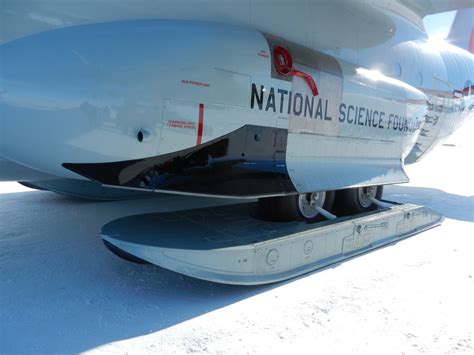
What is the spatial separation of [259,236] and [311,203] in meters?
1.21

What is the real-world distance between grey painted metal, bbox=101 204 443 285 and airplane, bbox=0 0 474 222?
0.36m

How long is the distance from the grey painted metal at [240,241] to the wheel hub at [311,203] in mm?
365

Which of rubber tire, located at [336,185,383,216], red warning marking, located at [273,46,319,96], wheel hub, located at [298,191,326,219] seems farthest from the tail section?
red warning marking, located at [273,46,319,96]

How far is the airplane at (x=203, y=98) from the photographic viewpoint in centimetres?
261

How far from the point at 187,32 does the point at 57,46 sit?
38.3 inches

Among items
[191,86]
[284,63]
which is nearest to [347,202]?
[284,63]

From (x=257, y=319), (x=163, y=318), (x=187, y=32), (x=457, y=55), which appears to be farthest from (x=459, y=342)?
(x=457, y=55)

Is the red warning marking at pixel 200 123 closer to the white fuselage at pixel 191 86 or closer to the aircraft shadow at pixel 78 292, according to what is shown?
the white fuselage at pixel 191 86

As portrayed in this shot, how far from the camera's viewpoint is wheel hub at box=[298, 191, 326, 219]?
166 inches

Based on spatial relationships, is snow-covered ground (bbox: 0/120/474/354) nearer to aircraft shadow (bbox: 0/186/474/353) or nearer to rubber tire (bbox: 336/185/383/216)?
aircraft shadow (bbox: 0/186/474/353)

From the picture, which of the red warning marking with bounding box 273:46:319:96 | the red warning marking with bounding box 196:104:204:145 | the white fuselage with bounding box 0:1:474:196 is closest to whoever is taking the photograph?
the white fuselage with bounding box 0:1:474:196

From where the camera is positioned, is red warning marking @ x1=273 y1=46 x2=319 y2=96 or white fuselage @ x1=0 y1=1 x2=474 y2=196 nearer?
white fuselage @ x1=0 y1=1 x2=474 y2=196

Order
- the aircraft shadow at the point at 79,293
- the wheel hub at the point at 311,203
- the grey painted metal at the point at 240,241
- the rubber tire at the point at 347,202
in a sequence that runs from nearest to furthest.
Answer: the aircraft shadow at the point at 79,293, the grey painted metal at the point at 240,241, the wheel hub at the point at 311,203, the rubber tire at the point at 347,202

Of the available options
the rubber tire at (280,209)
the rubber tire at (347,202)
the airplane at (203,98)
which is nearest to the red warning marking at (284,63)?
the airplane at (203,98)
